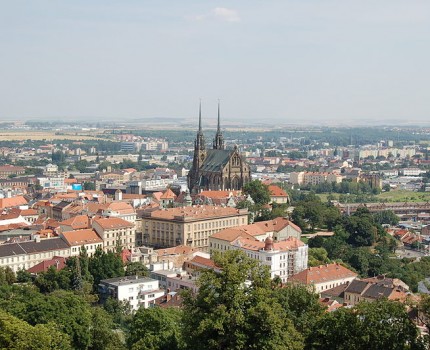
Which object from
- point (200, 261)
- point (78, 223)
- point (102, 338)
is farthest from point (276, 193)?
point (102, 338)

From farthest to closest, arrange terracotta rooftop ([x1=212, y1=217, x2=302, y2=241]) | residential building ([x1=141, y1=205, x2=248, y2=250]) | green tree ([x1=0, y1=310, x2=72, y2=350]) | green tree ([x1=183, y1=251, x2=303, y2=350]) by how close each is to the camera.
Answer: residential building ([x1=141, y1=205, x2=248, y2=250]), terracotta rooftop ([x1=212, y1=217, x2=302, y2=241]), green tree ([x1=0, y1=310, x2=72, y2=350]), green tree ([x1=183, y1=251, x2=303, y2=350])

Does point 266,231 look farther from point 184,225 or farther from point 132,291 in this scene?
point 132,291

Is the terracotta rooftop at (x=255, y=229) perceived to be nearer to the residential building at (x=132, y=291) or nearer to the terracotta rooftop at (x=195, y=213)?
the terracotta rooftop at (x=195, y=213)

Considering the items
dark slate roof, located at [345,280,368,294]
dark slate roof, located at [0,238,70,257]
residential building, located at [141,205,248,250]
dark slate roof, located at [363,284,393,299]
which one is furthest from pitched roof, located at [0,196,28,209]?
dark slate roof, located at [363,284,393,299]

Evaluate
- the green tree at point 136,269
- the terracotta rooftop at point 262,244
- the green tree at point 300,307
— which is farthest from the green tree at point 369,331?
the terracotta rooftop at point 262,244

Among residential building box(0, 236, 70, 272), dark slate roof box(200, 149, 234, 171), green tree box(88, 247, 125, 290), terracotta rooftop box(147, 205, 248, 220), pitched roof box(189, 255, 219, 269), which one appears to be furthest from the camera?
dark slate roof box(200, 149, 234, 171)

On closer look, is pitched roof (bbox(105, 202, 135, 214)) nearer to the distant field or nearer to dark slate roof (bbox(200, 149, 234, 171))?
dark slate roof (bbox(200, 149, 234, 171))
